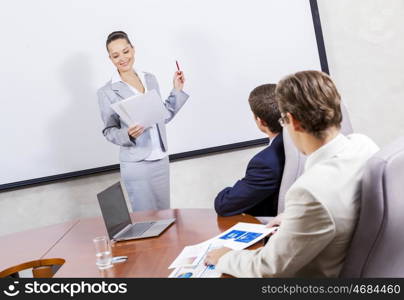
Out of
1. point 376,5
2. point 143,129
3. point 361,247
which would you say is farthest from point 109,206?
point 376,5

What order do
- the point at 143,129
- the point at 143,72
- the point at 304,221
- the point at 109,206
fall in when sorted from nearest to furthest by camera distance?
1. the point at 304,221
2. the point at 109,206
3. the point at 143,129
4. the point at 143,72

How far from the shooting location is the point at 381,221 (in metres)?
1.32

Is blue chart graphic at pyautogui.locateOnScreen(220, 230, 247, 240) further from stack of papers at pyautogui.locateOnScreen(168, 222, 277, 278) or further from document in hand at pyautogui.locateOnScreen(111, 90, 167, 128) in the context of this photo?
document in hand at pyautogui.locateOnScreen(111, 90, 167, 128)

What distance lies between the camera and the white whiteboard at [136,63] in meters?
3.65

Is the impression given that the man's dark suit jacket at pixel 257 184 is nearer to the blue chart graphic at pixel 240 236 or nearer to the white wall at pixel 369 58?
the blue chart graphic at pixel 240 236

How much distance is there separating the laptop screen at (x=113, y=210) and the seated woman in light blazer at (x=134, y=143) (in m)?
0.94

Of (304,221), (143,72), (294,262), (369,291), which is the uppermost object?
(143,72)

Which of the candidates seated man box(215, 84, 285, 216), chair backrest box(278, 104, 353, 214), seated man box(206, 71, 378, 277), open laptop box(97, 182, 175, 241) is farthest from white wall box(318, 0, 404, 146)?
seated man box(206, 71, 378, 277)

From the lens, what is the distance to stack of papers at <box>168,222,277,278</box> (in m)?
1.65

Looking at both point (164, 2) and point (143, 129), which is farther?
point (164, 2)

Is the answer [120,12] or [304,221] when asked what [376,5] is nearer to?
[120,12]

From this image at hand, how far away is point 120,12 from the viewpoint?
145 inches

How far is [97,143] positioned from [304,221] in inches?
103

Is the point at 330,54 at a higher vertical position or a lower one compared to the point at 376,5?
lower
